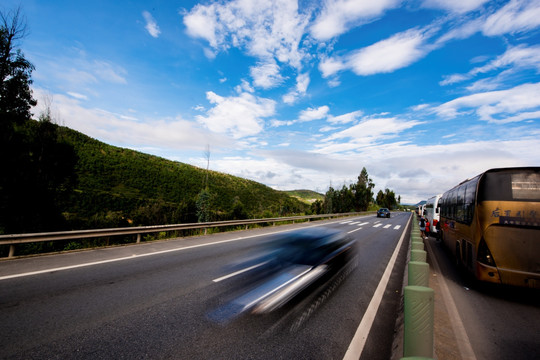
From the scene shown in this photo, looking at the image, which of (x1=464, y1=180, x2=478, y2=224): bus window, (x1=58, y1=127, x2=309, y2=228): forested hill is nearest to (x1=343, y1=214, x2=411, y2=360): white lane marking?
(x1=464, y1=180, x2=478, y2=224): bus window

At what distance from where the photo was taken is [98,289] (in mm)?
4621

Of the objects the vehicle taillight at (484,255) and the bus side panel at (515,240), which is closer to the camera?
the bus side panel at (515,240)

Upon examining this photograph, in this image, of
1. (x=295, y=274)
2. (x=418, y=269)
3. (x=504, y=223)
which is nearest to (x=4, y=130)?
(x=295, y=274)

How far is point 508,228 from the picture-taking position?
4.92 m

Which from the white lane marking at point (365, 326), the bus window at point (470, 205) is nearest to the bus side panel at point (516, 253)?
the bus window at point (470, 205)

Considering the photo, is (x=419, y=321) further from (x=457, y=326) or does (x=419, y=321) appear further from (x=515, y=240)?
(x=515, y=240)

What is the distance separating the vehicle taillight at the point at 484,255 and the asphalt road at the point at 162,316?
6.27 feet

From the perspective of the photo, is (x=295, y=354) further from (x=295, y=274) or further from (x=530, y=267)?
(x=530, y=267)

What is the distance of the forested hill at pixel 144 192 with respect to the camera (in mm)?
24094

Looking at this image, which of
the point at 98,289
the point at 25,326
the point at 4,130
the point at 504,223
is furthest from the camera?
the point at 4,130

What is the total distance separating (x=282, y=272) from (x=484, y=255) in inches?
186

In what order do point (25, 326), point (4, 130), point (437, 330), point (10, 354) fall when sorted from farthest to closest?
1. point (4, 130)
2. point (437, 330)
3. point (25, 326)
4. point (10, 354)

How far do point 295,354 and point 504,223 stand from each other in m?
5.47

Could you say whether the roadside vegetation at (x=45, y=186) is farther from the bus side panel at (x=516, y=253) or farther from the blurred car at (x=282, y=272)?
the bus side panel at (x=516, y=253)
